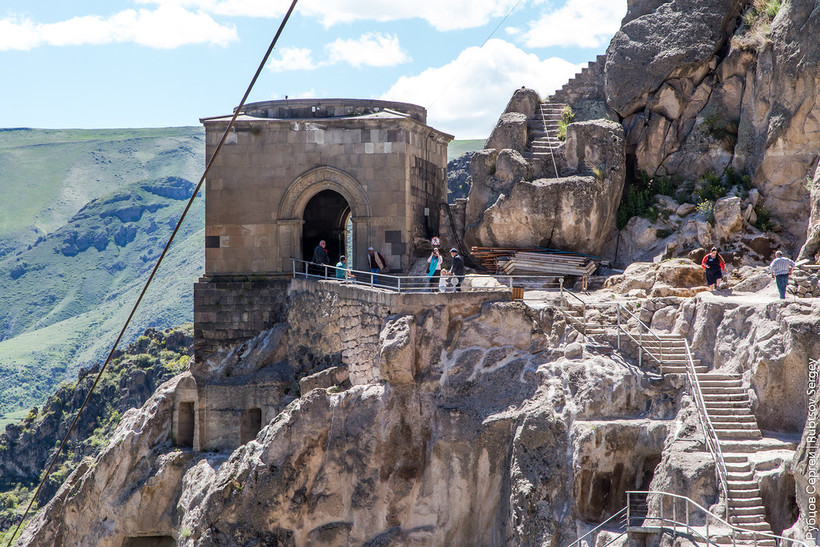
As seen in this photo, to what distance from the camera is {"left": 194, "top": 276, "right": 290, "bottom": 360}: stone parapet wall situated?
30.5 meters

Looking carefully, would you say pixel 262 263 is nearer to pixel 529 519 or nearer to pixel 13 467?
pixel 529 519

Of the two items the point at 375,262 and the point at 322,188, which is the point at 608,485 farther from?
the point at 322,188

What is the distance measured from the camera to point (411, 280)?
95.3ft

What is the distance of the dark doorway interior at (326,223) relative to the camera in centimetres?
3388

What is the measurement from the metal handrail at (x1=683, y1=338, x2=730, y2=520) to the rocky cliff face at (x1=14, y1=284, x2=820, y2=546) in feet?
0.80

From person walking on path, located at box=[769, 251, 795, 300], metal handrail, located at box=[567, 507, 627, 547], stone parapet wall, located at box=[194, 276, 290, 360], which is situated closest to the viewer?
metal handrail, located at box=[567, 507, 627, 547]

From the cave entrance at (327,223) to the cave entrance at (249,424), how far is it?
19.3ft

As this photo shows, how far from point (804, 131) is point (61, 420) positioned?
4026 cm

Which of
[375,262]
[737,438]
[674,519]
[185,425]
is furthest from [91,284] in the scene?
[674,519]

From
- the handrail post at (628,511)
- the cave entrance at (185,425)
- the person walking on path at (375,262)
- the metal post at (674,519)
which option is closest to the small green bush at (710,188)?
the person walking on path at (375,262)

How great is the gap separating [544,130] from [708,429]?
14.2m

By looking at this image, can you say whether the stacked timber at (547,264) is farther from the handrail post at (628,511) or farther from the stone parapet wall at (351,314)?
the handrail post at (628,511)

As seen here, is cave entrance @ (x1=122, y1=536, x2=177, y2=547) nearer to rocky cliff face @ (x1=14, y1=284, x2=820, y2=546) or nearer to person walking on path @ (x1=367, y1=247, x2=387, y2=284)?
rocky cliff face @ (x1=14, y1=284, x2=820, y2=546)

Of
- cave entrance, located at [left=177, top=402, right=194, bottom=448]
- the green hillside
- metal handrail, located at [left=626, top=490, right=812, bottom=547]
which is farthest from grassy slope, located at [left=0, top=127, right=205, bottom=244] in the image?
metal handrail, located at [left=626, top=490, right=812, bottom=547]
